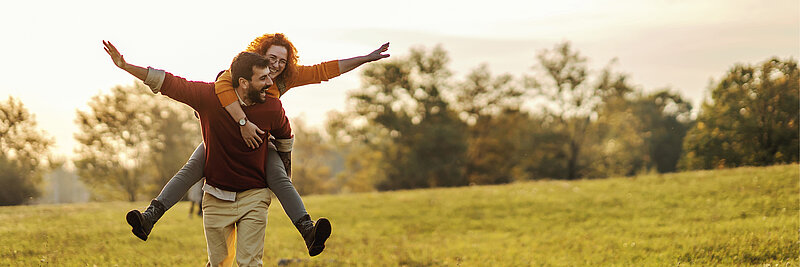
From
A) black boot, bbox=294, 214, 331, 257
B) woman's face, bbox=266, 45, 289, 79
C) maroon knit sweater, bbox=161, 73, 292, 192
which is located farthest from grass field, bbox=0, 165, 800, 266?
woman's face, bbox=266, 45, 289, 79

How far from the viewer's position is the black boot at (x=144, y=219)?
474cm

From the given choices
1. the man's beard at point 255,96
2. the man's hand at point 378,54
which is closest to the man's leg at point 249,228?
the man's beard at point 255,96

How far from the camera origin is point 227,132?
4.81m

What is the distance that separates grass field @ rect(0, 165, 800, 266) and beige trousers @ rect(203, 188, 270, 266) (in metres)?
5.02

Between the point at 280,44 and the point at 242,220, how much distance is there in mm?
1624

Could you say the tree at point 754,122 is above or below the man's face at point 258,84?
below

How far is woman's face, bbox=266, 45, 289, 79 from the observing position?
5.06m

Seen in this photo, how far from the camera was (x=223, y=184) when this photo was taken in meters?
5.04

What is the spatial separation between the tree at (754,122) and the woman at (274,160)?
118ft

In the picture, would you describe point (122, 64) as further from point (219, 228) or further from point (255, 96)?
point (219, 228)

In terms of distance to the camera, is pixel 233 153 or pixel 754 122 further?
pixel 754 122

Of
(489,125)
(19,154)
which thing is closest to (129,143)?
(19,154)

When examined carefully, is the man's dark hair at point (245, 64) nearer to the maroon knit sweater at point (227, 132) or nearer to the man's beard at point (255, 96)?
the man's beard at point (255, 96)

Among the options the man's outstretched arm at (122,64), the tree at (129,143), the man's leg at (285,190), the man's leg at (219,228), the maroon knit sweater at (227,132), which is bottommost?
the tree at (129,143)
